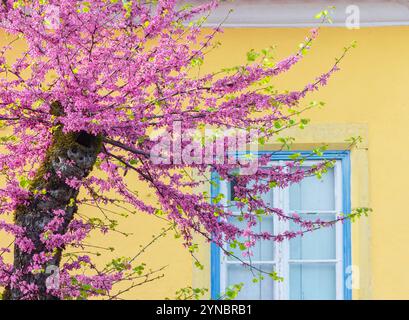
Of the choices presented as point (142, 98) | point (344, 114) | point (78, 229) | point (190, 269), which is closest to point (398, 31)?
point (344, 114)

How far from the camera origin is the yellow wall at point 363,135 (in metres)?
6.84

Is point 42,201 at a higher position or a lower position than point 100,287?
higher

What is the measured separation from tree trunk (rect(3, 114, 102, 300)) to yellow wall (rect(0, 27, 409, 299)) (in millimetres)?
1976

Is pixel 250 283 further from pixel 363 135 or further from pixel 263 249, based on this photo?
pixel 363 135

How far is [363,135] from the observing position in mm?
6977

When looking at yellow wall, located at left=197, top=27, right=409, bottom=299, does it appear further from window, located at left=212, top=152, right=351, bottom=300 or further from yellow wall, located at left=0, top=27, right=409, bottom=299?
window, located at left=212, top=152, right=351, bottom=300

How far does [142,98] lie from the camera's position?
4988 millimetres

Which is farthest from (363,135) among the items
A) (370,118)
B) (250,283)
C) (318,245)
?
(250,283)

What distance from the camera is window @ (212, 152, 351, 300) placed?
700cm

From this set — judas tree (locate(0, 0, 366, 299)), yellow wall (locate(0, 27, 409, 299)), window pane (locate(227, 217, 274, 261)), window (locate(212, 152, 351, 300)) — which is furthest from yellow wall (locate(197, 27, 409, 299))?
judas tree (locate(0, 0, 366, 299))
